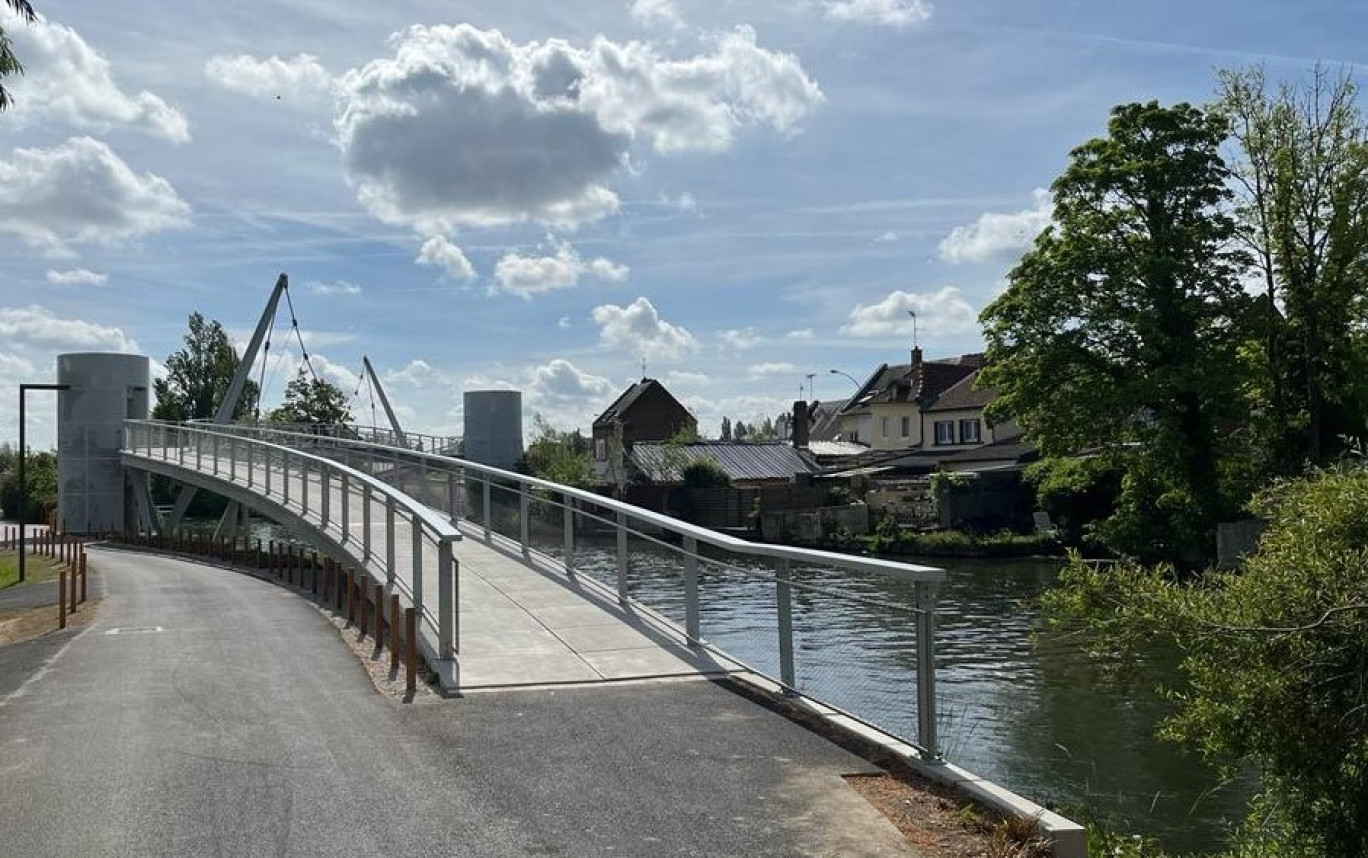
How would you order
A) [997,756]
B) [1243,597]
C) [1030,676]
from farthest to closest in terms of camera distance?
[1030,676] < [997,756] < [1243,597]

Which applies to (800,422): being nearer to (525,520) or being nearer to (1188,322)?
(1188,322)

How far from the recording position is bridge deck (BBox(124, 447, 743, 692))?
395 inches

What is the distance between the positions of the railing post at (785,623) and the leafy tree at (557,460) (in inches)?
2036

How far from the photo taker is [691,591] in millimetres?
10836

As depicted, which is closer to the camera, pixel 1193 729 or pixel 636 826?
pixel 636 826

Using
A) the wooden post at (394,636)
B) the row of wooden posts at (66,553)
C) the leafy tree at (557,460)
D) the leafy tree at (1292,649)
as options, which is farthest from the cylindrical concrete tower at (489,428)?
the leafy tree at (1292,649)

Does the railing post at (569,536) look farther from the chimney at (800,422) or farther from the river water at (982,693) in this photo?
the chimney at (800,422)

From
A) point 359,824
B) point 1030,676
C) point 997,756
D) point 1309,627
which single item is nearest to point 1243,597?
point 1309,627

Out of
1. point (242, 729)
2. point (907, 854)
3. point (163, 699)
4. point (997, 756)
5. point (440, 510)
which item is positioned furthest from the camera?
point (440, 510)

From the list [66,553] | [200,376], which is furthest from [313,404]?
[66,553]

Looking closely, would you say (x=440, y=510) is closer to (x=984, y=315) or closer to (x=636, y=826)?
(x=636, y=826)

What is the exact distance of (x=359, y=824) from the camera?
6.28 m

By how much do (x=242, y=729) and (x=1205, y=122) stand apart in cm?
3411

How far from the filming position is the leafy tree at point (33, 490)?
222 ft
